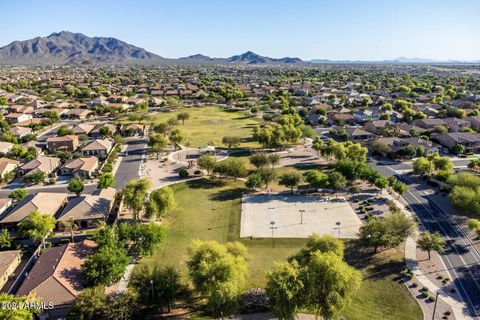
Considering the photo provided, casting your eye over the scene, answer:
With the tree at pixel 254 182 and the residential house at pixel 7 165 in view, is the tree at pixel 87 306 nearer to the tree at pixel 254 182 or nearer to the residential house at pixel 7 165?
the tree at pixel 254 182

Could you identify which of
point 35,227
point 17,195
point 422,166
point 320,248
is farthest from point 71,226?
point 422,166

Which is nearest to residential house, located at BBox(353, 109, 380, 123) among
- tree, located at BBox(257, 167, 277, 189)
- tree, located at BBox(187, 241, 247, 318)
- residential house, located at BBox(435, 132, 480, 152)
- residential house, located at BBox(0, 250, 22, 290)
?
residential house, located at BBox(435, 132, 480, 152)

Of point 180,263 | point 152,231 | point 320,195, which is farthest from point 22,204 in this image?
point 320,195

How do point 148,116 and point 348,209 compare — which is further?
point 148,116

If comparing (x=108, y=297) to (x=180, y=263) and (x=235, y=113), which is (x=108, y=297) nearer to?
(x=180, y=263)

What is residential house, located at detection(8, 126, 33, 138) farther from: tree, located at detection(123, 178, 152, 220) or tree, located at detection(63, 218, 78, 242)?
tree, located at detection(123, 178, 152, 220)

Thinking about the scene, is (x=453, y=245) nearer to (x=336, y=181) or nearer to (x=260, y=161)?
(x=336, y=181)
